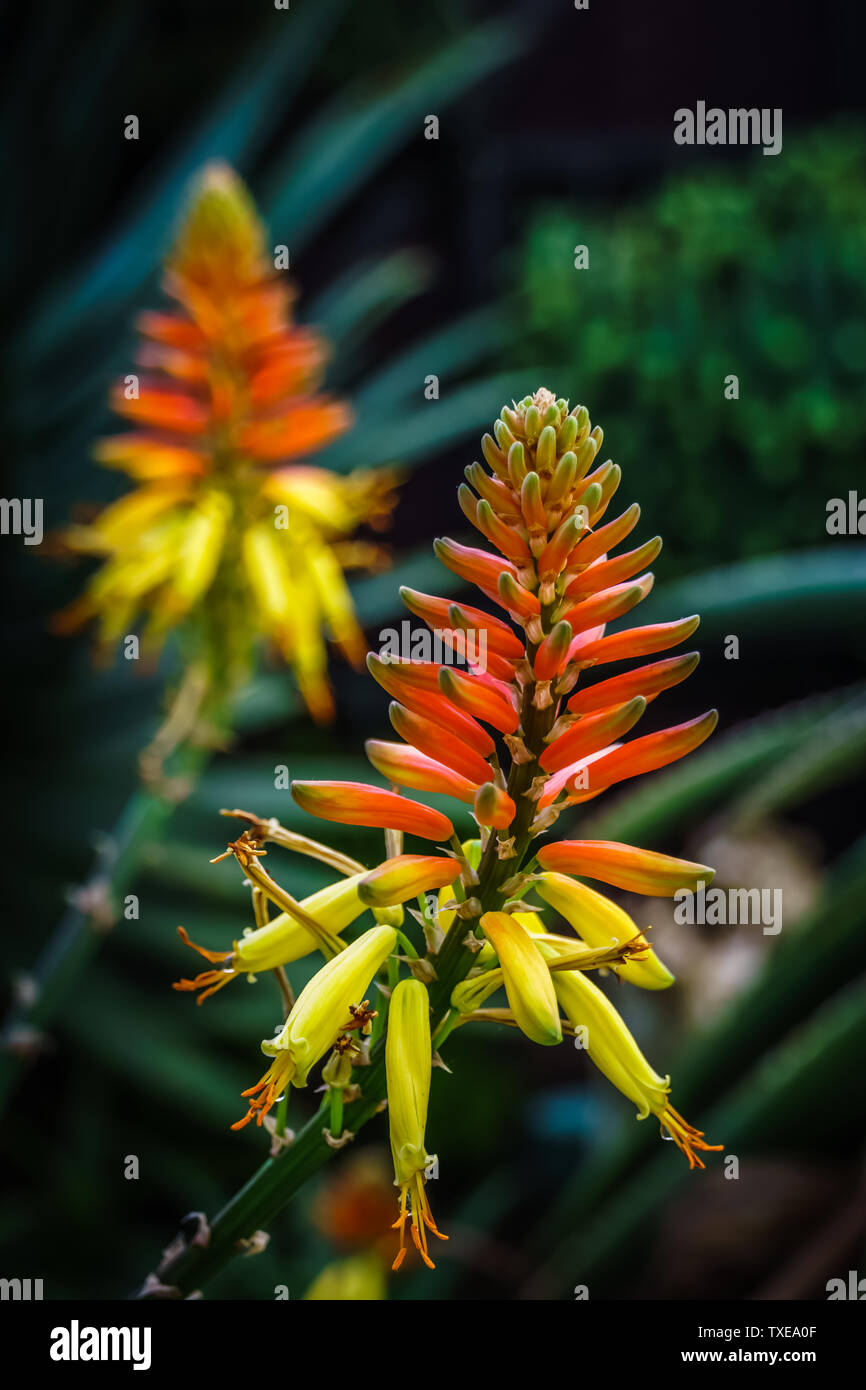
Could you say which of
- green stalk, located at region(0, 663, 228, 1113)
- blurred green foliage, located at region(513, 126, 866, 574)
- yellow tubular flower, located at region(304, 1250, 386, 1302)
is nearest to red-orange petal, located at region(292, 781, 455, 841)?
green stalk, located at region(0, 663, 228, 1113)

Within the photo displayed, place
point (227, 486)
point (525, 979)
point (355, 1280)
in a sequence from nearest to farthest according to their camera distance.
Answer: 1. point (525, 979)
2. point (227, 486)
3. point (355, 1280)

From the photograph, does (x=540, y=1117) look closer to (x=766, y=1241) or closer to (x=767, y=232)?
(x=766, y=1241)

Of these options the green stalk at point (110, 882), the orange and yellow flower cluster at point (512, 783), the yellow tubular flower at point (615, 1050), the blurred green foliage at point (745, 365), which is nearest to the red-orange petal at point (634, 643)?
the orange and yellow flower cluster at point (512, 783)

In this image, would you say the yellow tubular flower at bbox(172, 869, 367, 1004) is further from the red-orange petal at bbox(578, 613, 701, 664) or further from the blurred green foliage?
the blurred green foliage

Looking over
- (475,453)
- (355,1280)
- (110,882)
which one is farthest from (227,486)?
(475,453)

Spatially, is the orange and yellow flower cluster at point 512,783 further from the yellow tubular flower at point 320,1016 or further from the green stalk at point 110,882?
the green stalk at point 110,882

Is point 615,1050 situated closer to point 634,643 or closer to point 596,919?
point 596,919
